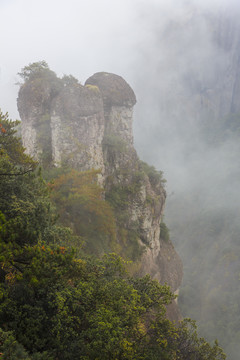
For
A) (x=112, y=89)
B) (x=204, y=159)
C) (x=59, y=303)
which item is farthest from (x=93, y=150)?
(x=204, y=159)

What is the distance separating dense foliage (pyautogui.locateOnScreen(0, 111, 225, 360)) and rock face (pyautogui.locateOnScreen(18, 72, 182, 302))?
1397 centimetres

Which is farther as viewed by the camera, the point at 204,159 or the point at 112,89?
the point at 204,159

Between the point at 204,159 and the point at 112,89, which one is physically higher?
the point at 204,159

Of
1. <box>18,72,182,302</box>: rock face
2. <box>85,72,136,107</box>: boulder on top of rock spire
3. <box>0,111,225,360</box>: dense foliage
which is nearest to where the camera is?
<box>0,111,225,360</box>: dense foliage

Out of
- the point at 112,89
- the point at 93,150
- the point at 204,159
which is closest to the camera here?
the point at 93,150

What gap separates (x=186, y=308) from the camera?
2167 inches

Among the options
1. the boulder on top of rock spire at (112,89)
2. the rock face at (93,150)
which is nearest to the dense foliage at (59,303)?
the rock face at (93,150)

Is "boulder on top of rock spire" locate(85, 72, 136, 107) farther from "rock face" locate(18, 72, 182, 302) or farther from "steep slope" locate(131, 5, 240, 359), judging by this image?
"steep slope" locate(131, 5, 240, 359)

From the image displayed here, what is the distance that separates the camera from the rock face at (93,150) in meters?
25.3

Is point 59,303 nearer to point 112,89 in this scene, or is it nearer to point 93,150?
point 93,150

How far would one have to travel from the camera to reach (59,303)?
7754 mm

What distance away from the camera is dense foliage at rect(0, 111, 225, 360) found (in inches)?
288

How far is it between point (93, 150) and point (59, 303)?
788 inches

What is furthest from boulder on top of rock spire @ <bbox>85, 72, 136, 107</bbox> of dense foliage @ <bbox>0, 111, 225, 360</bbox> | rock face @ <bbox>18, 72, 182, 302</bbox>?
dense foliage @ <bbox>0, 111, 225, 360</bbox>
